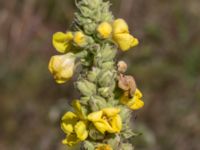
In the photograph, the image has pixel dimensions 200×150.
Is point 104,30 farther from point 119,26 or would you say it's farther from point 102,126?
point 102,126

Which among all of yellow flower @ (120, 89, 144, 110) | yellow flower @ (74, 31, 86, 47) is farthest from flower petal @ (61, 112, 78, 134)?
yellow flower @ (74, 31, 86, 47)

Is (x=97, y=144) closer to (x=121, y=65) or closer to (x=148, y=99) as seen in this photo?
(x=121, y=65)

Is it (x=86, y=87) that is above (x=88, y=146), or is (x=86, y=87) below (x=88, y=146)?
above

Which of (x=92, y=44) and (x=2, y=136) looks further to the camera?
(x=2, y=136)

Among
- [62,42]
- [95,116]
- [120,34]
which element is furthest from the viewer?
[62,42]

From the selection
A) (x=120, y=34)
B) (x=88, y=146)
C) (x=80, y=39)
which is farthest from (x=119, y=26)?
(x=88, y=146)

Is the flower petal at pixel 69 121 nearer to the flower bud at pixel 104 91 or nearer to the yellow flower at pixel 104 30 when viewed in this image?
the flower bud at pixel 104 91

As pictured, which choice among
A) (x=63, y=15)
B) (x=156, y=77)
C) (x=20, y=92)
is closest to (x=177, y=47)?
(x=156, y=77)
